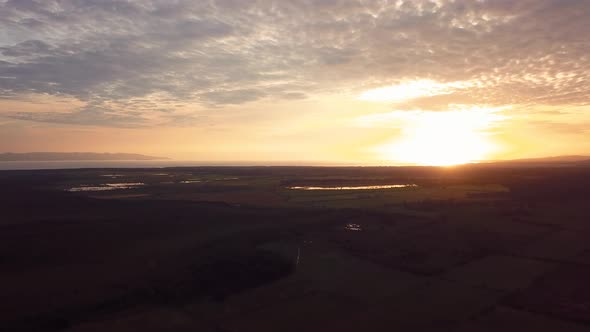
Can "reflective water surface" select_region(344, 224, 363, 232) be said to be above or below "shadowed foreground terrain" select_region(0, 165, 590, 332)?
above

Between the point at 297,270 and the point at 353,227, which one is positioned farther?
the point at 353,227

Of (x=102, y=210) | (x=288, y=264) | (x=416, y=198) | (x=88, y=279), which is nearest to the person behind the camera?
(x=88, y=279)

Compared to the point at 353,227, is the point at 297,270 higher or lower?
lower

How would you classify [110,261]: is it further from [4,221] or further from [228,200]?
[228,200]

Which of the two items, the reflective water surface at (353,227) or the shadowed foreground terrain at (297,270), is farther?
the reflective water surface at (353,227)

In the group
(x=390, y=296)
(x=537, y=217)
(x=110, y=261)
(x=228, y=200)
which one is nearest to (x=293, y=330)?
(x=390, y=296)

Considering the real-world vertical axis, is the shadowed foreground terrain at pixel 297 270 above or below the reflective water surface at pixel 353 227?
below

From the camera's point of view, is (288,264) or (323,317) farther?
(288,264)

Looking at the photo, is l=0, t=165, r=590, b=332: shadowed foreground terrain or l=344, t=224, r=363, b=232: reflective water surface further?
l=344, t=224, r=363, b=232: reflective water surface
